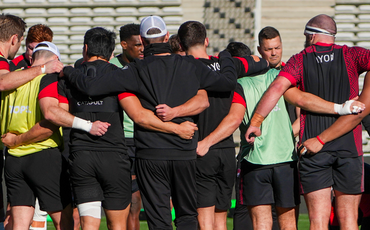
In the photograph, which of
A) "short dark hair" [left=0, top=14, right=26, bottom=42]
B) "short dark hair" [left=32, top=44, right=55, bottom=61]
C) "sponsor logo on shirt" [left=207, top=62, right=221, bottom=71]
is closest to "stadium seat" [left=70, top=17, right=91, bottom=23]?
"short dark hair" [left=0, top=14, right=26, bottom=42]

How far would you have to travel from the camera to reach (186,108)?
333 centimetres

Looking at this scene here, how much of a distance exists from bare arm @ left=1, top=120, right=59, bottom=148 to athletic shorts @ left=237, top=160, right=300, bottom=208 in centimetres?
161

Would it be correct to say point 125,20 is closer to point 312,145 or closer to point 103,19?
point 103,19

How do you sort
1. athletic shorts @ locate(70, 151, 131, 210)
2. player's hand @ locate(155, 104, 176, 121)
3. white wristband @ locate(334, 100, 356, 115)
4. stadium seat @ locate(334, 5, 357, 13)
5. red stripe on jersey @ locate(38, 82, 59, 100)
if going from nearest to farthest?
1. player's hand @ locate(155, 104, 176, 121)
2. white wristband @ locate(334, 100, 356, 115)
3. athletic shorts @ locate(70, 151, 131, 210)
4. red stripe on jersey @ locate(38, 82, 59, 100)
5. stadium seat @ locate(334, 5, 357, 13)

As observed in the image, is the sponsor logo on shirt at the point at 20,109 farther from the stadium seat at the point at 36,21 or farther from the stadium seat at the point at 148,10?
the stadium seat at the point at 36,21

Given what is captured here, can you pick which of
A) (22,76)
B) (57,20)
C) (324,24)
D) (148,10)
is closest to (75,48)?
(57,20)

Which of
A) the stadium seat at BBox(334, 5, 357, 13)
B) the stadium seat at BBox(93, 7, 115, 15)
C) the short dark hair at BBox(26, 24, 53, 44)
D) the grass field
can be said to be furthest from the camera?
the stadium seat at BBox(93, 7, 115, 15)

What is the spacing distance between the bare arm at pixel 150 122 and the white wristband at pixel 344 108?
3.43 feet

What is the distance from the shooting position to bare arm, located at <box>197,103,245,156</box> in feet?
12.0

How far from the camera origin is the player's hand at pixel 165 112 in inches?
128

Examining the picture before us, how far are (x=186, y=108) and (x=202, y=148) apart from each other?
46 cm

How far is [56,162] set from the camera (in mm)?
3768

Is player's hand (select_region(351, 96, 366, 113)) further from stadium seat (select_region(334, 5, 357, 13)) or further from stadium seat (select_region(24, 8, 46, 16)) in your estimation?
stadium seat (select_region(24, 8, 46, 16))

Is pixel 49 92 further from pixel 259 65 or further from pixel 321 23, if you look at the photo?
pixel 321 23
